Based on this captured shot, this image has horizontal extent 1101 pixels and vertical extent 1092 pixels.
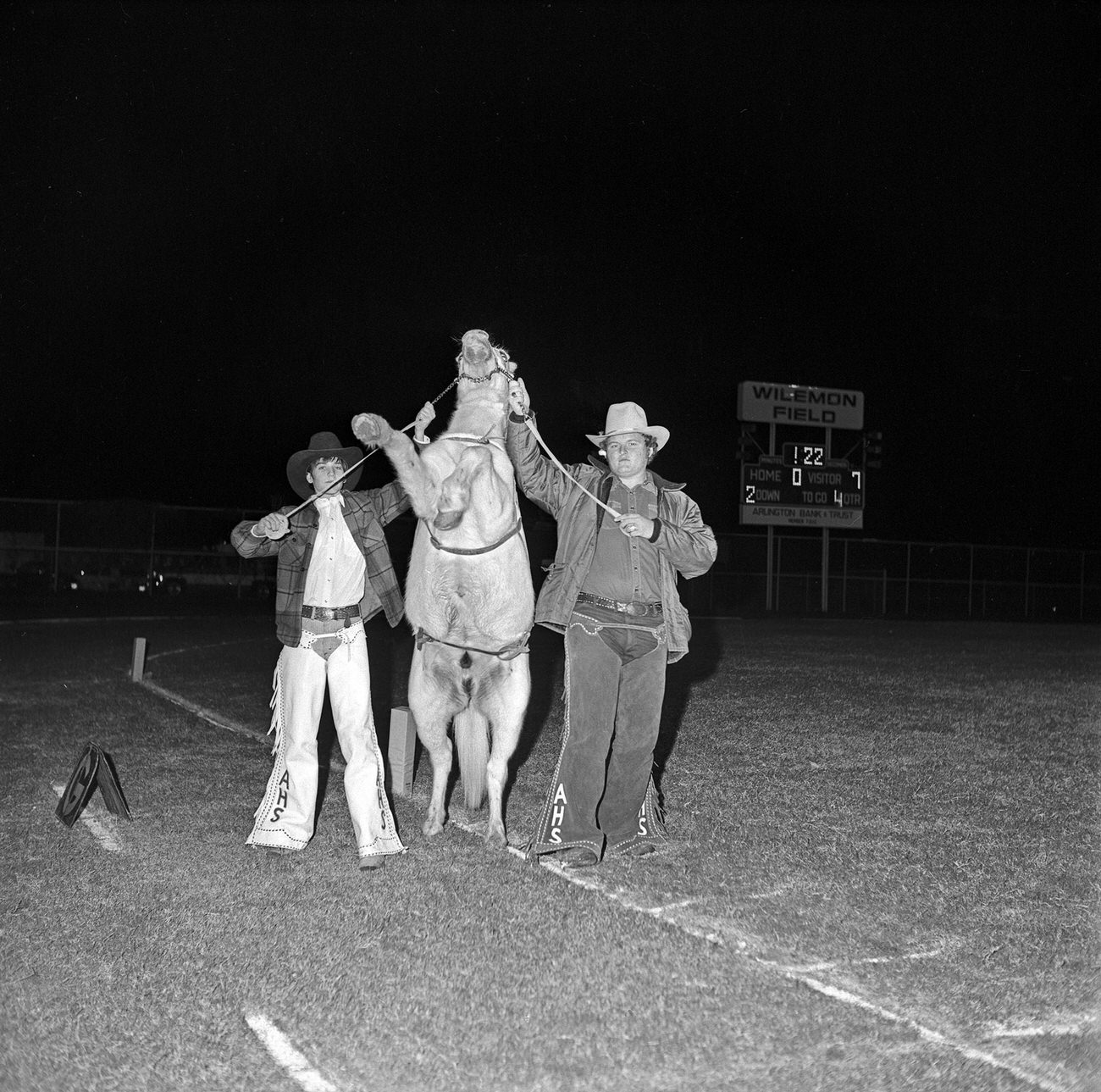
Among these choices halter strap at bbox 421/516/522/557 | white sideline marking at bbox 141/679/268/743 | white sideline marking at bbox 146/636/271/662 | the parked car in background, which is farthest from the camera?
the parked car in background

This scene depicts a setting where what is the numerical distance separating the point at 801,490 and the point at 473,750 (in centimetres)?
2897

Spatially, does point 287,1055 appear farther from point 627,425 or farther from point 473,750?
point 627,425

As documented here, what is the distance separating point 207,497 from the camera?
190 ft

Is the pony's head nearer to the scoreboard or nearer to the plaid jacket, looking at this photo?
the plaid jacket

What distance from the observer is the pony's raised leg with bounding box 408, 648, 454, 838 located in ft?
19.1

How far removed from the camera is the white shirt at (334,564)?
5.66 metres

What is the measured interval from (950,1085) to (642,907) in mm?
1831

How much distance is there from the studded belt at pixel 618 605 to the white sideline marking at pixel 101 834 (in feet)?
8.69

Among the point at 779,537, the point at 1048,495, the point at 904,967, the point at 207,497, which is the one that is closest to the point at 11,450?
the point at 207,497

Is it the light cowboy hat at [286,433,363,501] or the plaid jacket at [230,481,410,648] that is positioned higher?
the light cowboy hat at [286,433,363,501]

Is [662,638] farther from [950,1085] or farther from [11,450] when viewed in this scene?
[11,450]

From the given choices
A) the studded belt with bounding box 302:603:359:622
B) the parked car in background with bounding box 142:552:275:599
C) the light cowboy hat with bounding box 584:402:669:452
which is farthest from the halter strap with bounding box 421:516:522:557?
the parked car in background with bounding box 142:552:275:599

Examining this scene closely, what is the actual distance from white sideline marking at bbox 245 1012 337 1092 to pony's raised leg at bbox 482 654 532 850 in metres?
2.29

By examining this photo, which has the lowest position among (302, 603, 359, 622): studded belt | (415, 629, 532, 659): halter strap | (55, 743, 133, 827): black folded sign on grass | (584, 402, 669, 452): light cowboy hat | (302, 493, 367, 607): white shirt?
(55, 743, 133, 827): black folded sign on grass
